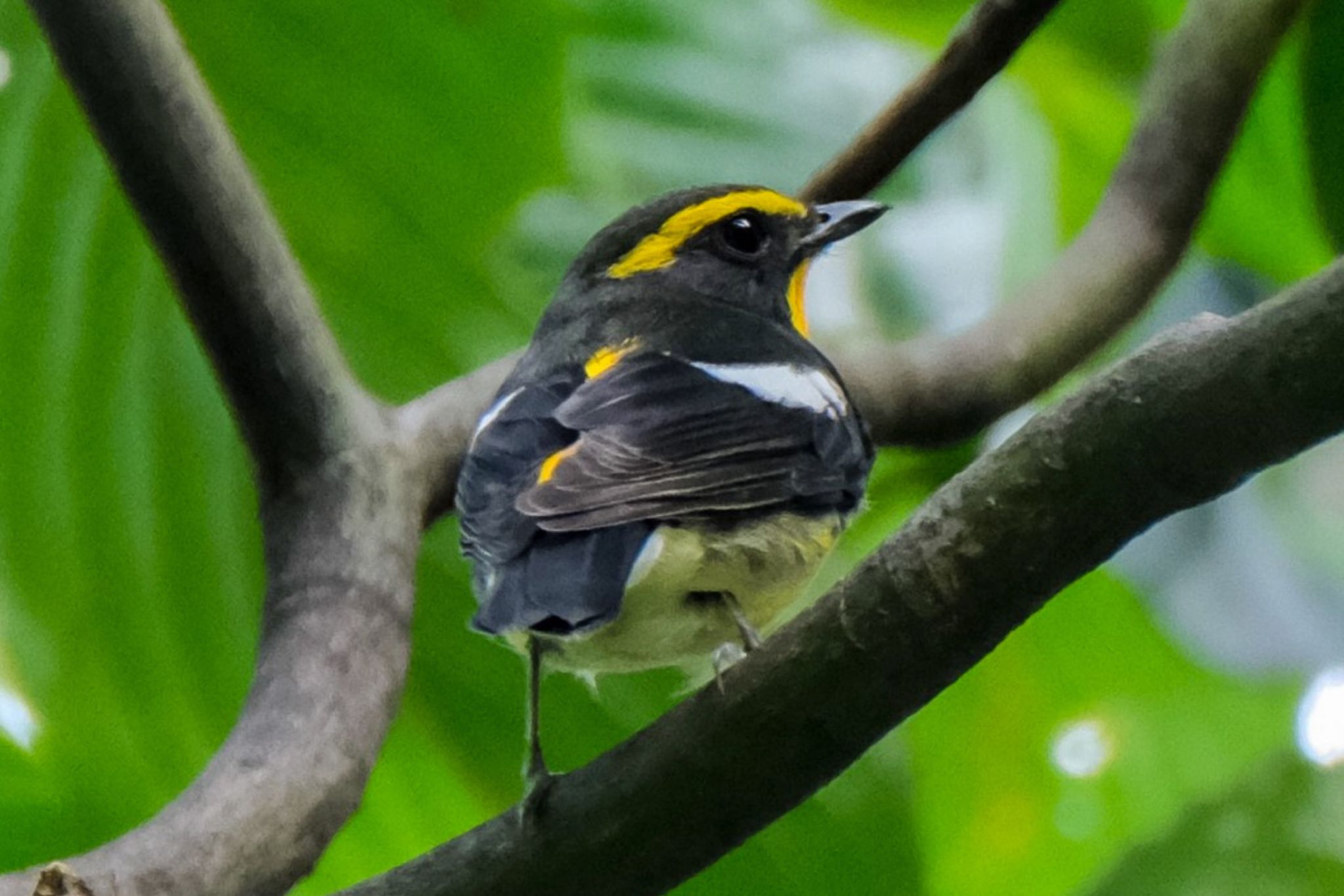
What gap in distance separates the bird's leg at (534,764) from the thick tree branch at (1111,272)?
76 cm

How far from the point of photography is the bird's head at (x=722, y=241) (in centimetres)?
243

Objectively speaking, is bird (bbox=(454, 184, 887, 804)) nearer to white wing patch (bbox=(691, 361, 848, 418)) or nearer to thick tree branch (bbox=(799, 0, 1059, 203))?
white wing patch (bbox=(691, 361, 848, 418))

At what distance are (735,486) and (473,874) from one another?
20.0 inches

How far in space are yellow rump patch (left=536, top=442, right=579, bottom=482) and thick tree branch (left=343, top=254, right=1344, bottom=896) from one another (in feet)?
1.07

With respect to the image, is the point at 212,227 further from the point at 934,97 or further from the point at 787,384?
the point at 934,97

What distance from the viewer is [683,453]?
172 centimetres

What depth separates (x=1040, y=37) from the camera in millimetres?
2621

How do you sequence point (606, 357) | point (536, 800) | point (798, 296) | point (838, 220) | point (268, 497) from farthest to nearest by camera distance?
point (798, 296) → point (838, 220) → point (606, 357) → point (268, 497) → point (536, 800)

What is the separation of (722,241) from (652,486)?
2.95 ft

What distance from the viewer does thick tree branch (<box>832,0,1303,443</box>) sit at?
2.37 meters

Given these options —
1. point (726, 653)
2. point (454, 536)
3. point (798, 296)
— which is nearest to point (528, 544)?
point (726, 653)

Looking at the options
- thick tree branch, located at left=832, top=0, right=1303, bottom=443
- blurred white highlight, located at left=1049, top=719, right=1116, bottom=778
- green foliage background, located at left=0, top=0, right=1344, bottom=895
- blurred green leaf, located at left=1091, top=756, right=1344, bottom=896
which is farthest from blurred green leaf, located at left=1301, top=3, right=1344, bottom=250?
blurred white highlight, located at left=1049, top=719, right=1116, bottom=778

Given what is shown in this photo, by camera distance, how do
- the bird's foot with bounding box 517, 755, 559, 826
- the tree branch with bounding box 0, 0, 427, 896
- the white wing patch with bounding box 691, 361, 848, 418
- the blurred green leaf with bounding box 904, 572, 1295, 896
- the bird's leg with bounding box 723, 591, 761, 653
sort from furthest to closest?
the blurred green leaf with bounding box 904, 572, 1295, 896
the white wing patch with bounding box 691, 361, 848, 418
the bird's leg with bounding box 723, 591, 761, 653
the tree branch with bounding box 0, 0, 427, 896
the bird's foot with bounding box 517, 755, 559, 826

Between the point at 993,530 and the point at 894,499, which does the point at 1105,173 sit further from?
the point at 993,530
